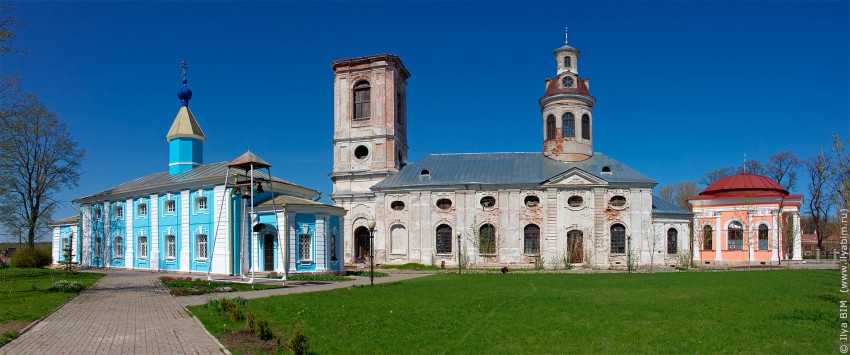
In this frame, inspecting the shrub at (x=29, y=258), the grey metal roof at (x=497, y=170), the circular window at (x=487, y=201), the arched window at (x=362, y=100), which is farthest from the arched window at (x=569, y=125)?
the shrub at (x=29, y=258)

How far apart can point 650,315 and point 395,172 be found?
2937 centimetres

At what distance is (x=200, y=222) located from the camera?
2888 cm

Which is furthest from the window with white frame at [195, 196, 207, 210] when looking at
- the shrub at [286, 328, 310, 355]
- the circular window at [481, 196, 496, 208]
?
the shrub at [286, 328, 310, 355]

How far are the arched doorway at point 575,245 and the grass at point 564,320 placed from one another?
1845 centimetres

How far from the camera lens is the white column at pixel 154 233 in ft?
102

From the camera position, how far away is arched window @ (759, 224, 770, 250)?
1582 inches

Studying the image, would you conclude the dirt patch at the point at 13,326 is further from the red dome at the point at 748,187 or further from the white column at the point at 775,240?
the white column at the point at 775,240

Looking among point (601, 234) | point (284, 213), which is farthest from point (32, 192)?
point (601, 234)

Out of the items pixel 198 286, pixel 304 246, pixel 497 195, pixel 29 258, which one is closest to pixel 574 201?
pixel 497 195

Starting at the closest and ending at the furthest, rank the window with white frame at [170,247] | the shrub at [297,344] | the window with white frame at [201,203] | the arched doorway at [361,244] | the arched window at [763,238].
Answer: the shrub at [297,344] → the window with white frame at [201,203] → the window with white frame at [170,247] → the arched doorway at [361,244] → the arched window at [763,238]

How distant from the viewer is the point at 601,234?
36.3 meters

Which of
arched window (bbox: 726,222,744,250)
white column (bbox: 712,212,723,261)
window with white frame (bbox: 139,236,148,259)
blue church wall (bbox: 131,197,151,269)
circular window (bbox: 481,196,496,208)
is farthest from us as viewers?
white column (bbox: 712,212,723,261)

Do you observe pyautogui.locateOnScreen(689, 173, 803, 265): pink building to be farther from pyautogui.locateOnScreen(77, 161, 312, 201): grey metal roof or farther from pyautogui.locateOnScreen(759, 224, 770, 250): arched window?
pyautogui.locateOnScreen(77, 161, 312, 201): grey metal roof

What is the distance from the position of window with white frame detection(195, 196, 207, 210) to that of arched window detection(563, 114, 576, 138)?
23.2 m
